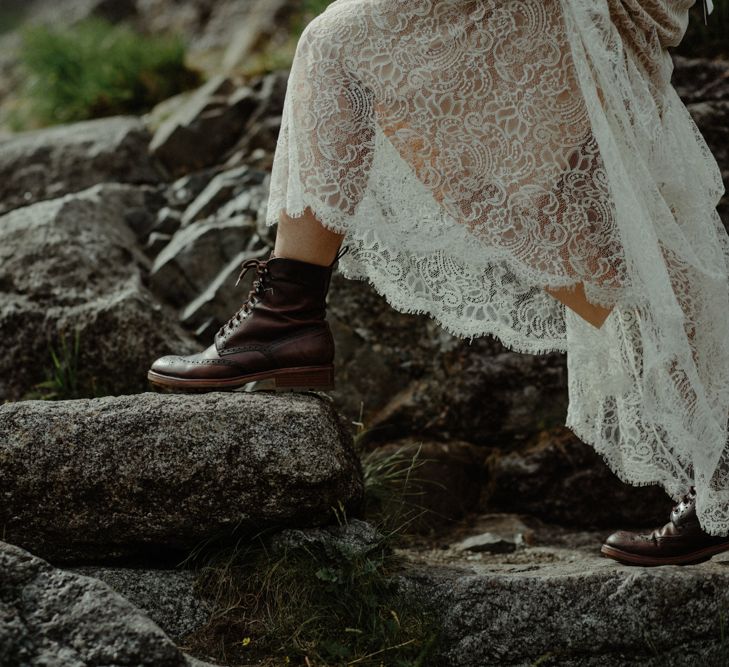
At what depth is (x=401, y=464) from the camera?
322cm

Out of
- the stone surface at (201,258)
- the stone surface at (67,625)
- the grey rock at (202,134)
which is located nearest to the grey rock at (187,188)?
the grey rock at (202,134)

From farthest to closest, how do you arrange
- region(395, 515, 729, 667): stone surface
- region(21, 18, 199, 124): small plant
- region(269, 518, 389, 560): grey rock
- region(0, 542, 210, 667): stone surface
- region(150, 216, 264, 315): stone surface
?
region(21, 18, 199, 124): small plant → region(150, 216, 264, 315): stone surface → region(269, 518, 389, 560): grey rock → region(395, 515, 729, 667): stone surface → region(0, 542, 210, 667): stone surface

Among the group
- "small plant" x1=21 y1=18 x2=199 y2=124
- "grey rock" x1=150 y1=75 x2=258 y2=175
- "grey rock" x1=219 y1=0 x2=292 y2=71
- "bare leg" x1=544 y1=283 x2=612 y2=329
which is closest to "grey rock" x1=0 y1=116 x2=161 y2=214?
"grey rock" x1=150 y1=75 x2=258 y2=175

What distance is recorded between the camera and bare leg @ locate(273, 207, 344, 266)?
225 centimetres

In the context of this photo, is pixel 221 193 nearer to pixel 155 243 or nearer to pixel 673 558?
pixel 155 243

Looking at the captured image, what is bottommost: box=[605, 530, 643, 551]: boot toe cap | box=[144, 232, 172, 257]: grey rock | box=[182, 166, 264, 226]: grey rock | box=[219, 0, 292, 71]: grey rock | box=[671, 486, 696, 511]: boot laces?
box=[605, 530, 643, 551]: boot toe cap

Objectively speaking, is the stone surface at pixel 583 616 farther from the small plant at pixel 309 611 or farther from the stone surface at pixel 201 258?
the stone surface at pixel 201 258

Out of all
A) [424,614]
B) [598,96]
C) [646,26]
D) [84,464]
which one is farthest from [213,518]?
[646,26]

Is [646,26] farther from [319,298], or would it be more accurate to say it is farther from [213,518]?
[213,518]

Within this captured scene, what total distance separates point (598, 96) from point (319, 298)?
95 centimetres

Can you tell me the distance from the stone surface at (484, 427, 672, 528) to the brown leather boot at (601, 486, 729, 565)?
30.2 inches

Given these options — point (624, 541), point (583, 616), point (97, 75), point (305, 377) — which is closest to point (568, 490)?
point (624, 541)

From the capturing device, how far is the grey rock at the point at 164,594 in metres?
2.19

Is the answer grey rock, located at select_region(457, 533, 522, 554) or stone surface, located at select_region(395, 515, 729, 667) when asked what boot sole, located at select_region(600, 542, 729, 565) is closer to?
stone surface, located at select_region(395, 515, 729, 667)
